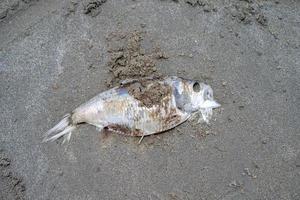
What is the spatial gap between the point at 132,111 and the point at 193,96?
566mm

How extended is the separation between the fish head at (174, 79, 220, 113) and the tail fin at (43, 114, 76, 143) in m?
0.97

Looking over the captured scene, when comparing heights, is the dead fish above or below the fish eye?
below

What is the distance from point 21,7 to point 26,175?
1.54 m

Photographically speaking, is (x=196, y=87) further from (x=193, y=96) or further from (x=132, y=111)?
(x=132, y=111)

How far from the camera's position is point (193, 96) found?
12.3 ft

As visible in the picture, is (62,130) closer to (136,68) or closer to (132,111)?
(132,111)

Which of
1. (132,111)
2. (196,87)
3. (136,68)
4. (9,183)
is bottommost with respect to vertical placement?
(9,183)

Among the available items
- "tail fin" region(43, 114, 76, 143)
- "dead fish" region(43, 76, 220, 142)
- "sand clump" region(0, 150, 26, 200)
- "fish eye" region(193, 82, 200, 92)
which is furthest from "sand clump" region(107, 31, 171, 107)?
"sand clump" region(0, 150, 26, 200)

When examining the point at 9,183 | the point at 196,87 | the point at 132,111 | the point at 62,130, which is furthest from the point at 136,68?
the point at 9,183

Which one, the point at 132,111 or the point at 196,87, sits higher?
the point at 196,87

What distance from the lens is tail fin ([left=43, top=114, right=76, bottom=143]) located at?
3.71 m

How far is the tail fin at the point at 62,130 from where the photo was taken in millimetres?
3711

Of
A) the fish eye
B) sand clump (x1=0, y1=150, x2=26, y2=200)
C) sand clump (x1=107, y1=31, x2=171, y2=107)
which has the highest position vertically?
sand clump (x1=107, y1=31, x2=171, y2=107)

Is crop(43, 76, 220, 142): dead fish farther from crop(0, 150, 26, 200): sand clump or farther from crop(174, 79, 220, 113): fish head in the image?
crop(0, 150, 26, 200): sand clump
